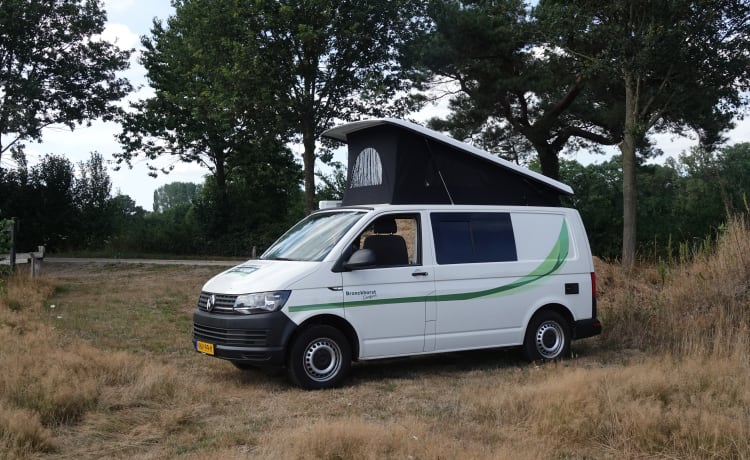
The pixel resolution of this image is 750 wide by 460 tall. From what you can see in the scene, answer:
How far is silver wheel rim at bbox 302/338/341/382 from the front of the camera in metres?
7.30

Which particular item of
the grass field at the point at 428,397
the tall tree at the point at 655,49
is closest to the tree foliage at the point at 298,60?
the tall tree at the point at 655,49

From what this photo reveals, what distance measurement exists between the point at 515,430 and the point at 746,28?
19.2m

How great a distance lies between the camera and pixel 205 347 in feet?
24.7

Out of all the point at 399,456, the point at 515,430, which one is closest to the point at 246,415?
the point at 399,456

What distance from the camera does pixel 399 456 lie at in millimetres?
4719

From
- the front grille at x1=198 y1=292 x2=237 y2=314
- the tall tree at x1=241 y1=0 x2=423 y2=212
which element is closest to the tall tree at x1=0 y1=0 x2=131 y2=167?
the tall tree at x1=241 y1=0 x2=423 y2=212

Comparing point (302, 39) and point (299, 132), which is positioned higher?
point (302, 39)

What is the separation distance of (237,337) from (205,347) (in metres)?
0.56

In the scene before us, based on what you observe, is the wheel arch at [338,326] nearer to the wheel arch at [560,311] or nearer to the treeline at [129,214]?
the wheel arch at [560,311]

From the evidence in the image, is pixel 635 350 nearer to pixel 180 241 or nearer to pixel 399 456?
pixel 399 456

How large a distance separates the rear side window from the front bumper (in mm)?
2135

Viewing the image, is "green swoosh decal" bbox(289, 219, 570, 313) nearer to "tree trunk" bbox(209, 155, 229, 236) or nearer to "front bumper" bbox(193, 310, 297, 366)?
"front bumper" bbox(193, 310, 297, 366)

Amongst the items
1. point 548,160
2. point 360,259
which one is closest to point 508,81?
point 548,160

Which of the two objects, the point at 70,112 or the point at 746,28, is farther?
the point at 70,112
